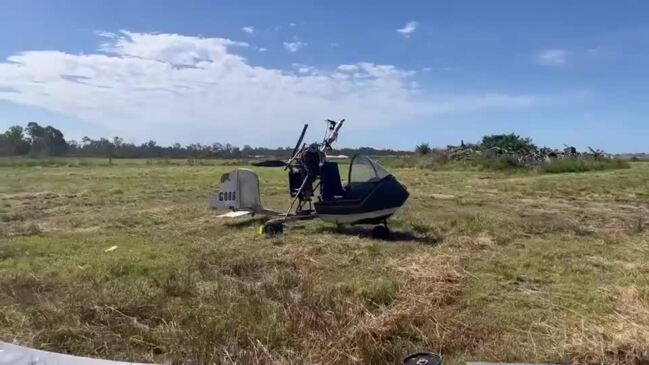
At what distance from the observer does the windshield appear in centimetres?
1038

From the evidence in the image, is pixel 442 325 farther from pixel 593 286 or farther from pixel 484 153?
pixel 484 153

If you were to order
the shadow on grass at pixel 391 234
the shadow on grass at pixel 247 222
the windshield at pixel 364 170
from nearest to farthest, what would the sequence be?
1. the shadow on grass at pixel 391 234
2. the windshield at pixel 364 170
3. the shadow on grass at pixel 247 222

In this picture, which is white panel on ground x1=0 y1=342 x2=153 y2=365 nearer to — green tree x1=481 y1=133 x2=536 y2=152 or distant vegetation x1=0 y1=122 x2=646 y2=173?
distant vegetation x1=0 y1=122 x2=646 y2=173

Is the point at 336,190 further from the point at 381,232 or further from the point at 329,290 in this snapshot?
the point at 329,290

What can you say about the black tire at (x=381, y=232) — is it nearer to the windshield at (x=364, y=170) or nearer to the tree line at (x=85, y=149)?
the windshield at (x=364, y=170)

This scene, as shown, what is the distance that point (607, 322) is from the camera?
4.86 m

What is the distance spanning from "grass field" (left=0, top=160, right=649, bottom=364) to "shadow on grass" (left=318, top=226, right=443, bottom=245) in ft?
0.17

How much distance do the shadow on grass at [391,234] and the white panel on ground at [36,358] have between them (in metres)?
6.57

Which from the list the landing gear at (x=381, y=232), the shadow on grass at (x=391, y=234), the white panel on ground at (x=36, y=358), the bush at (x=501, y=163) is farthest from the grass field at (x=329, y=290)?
the bush at (x=501, y=163)

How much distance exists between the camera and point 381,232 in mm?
10305

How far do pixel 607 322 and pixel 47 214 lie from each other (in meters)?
13.2

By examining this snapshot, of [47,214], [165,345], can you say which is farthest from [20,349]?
[47,214]

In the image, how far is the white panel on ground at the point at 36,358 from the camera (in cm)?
378

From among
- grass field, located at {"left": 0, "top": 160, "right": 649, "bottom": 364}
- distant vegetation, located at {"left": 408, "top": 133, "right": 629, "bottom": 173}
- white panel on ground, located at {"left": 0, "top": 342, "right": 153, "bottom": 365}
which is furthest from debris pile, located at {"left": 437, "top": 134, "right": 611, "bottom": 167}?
white panel on ground, located at {"left": 0, "top": 342, "right": 153, "bottom": 365}
